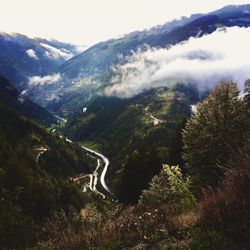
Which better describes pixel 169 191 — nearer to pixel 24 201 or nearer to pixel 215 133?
pixel 215 133

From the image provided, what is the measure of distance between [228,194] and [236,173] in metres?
0.81

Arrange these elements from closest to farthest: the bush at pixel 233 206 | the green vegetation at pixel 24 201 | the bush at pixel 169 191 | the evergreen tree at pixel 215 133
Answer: the bush at pixel 233 206 → the green vegetation at pixel 24 201 → the bush at pixel 169 191 → the evergreen tree at pixel 215 133

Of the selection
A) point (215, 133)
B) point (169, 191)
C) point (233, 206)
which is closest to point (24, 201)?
point (215, 133)

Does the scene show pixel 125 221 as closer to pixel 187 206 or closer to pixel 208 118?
pixel 187 206

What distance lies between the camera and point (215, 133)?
182 feet

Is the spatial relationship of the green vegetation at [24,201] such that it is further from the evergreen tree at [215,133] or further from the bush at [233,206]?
the evergreen tree at [215,133]

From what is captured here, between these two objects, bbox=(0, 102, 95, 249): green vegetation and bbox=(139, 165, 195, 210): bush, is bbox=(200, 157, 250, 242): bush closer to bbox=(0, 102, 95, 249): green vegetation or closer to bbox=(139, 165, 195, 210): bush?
bbox=(0, 102, 95, 249): green vegetation

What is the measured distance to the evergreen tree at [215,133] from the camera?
54.3 meters

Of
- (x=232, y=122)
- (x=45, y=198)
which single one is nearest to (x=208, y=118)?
(x=232, y=122)

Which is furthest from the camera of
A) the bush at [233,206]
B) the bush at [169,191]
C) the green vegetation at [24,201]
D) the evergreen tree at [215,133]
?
the evergreen tree at [215,133]

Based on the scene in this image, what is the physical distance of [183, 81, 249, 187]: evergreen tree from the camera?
178ft

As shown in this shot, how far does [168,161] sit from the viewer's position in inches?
3836

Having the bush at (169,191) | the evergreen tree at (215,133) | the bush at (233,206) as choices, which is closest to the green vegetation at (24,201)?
the bush at (169,191)

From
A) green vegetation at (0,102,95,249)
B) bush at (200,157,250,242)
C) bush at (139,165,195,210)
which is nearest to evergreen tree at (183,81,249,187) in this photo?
bush at (139,165,195,210)
